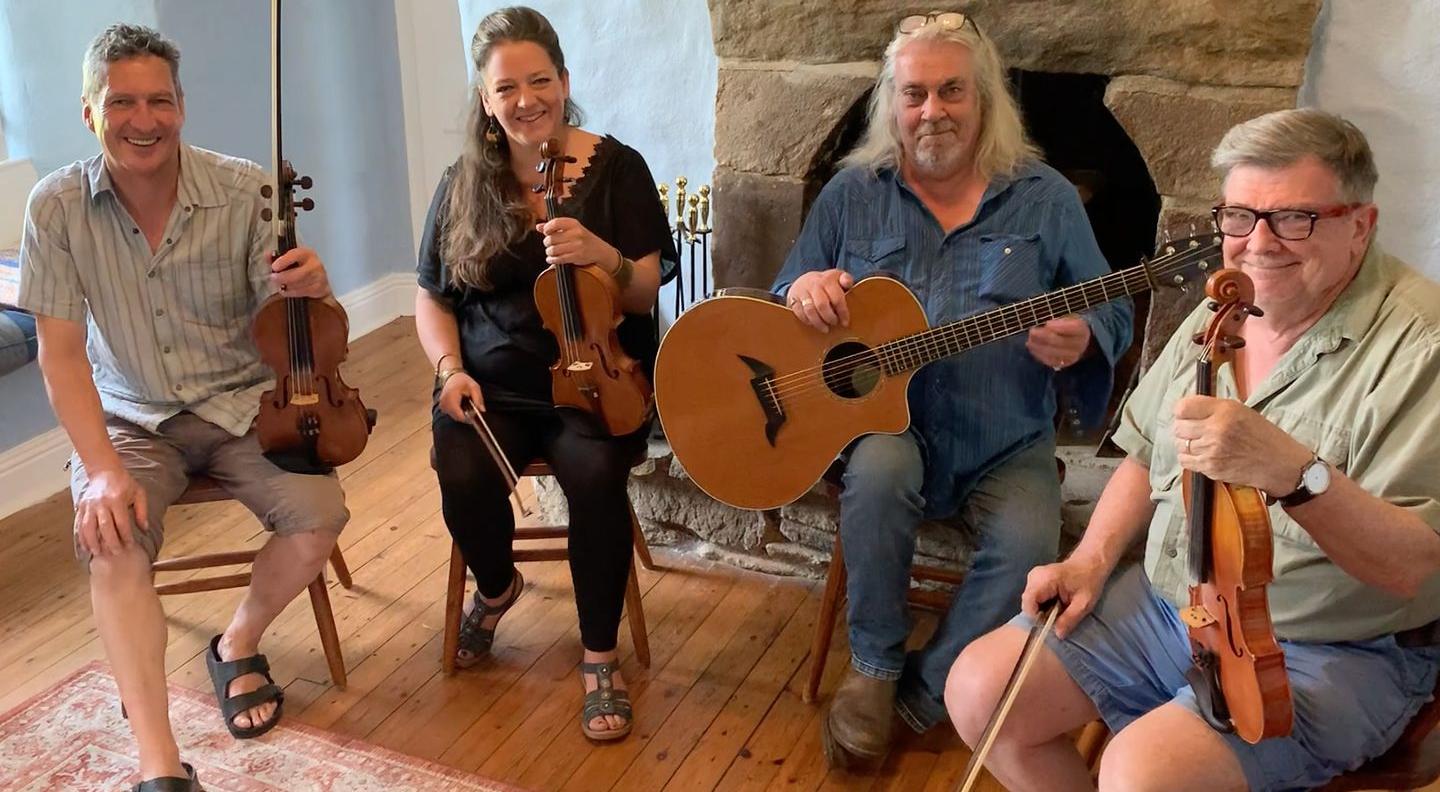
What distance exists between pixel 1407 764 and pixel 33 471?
9.07ft

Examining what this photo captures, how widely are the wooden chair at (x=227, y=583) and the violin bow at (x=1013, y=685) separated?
1175mm

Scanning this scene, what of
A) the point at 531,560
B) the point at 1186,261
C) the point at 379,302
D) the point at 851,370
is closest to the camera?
the point at 1186,261

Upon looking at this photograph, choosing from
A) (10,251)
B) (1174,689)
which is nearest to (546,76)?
(1174,689)

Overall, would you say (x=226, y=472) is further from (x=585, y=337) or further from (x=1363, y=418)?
(x=1363, y=418)

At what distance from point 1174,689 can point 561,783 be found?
951 mm

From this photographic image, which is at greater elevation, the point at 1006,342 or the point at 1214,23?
the point at 1214,23

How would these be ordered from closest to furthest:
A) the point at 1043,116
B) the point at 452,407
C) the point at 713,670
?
the point at 452,407 → the point at 713,670 → the point at 1043,116

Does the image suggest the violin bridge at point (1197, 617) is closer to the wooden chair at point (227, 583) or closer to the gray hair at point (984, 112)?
the gray hair at point (984, 112)

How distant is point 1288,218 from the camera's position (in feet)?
4.05

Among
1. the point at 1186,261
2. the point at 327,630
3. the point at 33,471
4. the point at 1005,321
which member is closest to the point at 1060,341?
the point at 1005,321

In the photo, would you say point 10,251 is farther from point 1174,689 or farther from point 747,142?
point 1174,689

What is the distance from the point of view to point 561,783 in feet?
6.04

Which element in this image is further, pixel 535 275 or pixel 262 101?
pixel 262 101

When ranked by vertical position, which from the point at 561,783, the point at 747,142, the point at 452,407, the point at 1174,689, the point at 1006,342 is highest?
the point at 747,142
